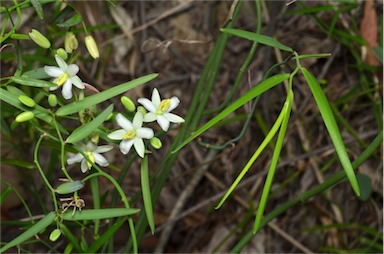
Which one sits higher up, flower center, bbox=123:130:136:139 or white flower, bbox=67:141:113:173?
flower center, bbox=123:130:136:139

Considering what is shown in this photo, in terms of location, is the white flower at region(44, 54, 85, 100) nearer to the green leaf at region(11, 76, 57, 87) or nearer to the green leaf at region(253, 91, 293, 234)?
the green leaf at region(11, 76, 57, 87)

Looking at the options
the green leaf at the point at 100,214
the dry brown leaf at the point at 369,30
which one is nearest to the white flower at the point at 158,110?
the green leaf at the point at 100,214

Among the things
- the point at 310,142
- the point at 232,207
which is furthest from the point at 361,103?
the point at 232,207

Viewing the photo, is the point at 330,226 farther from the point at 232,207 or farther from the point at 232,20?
the point at 232,20

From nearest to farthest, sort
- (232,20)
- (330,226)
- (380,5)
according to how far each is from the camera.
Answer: (232,20), (330,226), (380,5)

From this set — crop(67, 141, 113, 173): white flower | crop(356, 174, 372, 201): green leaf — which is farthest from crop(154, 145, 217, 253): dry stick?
crop(67, 141, 113, 173): white flower

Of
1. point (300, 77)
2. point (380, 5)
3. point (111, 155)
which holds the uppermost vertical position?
point (380, 5)
